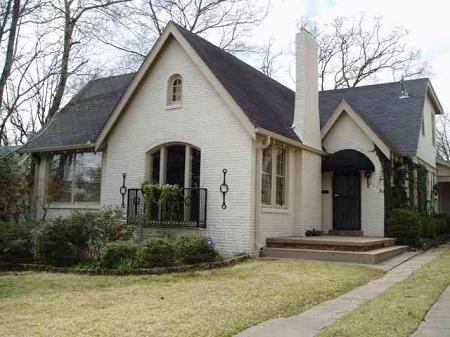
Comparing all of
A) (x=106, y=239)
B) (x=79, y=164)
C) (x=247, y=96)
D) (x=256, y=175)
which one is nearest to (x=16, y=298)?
(x=106, y=239)

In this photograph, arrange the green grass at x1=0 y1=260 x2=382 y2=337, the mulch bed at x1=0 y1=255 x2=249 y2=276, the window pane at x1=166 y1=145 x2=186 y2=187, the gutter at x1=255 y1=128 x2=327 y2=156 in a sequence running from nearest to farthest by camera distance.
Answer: the green grass at x1=0 y1=260 x2=382 y2=337 < the mulch bed at x1=0 y1=255 x2=249 y2=276 < the gutter at x1=255 y1=128 x2=327 y2=156 < the window pane at x1=166 y1=145 x2=186 y2=187

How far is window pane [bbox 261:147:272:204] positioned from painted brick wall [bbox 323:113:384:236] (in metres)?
3.65

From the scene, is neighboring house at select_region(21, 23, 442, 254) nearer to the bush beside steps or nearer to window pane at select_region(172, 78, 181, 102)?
window pane at select_region(172, 78, 181, 102)

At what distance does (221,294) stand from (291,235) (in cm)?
726

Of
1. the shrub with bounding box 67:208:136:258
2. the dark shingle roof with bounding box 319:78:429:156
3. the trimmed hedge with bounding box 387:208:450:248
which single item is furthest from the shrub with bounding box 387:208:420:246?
the shrub with bounding box 67:208:136:258

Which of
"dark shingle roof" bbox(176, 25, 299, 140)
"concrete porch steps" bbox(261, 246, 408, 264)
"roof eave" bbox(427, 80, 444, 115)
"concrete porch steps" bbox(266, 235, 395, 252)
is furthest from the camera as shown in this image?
"roof eave" bbox(427, 80, 444, 115)

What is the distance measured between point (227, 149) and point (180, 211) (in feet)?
6.80

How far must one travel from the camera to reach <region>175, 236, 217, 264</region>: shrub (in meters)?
11.1

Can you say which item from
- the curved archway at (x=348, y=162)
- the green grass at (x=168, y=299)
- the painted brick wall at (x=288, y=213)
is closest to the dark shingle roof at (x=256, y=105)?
the painted brick wall at (x=288, y=213)

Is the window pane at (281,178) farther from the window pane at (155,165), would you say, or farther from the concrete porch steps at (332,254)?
the window pane at (155,165)

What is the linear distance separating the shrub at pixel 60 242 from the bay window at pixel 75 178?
14.8ft

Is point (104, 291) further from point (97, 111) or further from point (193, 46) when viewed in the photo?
point (97, 111)

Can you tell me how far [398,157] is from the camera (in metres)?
16.7

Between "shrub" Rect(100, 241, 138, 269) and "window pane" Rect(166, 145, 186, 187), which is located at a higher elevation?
"window pane" Rect(166, 145, 186, 187)
